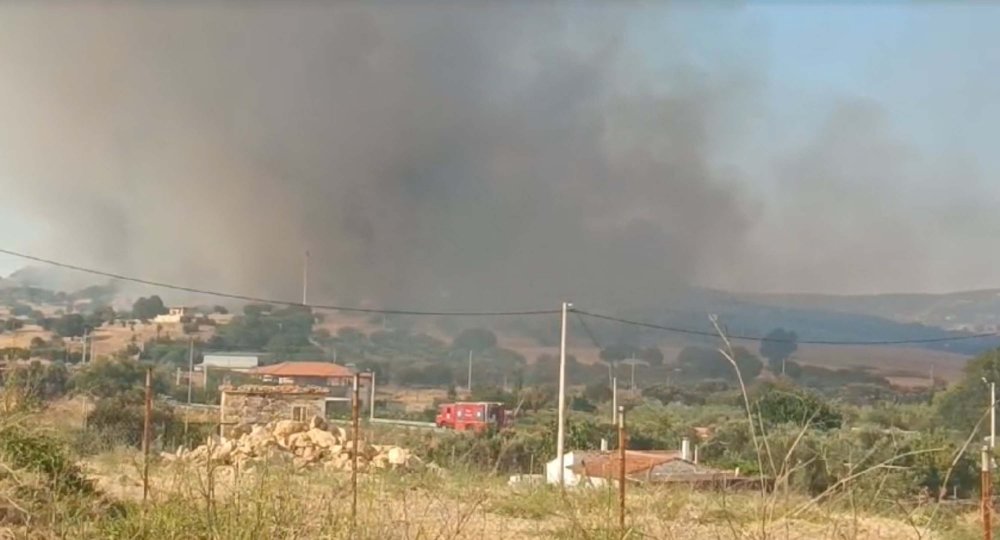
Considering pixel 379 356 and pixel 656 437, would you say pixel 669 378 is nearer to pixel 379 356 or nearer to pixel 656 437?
pixel 656 437

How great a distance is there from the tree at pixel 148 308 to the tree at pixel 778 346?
18.3 meters

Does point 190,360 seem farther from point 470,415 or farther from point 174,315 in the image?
point 174,315

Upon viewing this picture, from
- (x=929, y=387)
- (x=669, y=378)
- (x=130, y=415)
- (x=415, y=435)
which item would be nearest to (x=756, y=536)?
(x=415, y=435)

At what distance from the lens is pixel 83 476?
378 inches

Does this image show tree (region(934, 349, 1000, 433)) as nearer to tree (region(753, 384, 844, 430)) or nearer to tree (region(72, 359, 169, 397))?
tree (region(753, 384, 844, 430))

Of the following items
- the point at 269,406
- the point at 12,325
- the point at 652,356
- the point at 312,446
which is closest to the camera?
the point at 312,446

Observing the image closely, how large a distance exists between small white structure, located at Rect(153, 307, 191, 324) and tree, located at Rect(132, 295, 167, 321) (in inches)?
11.0

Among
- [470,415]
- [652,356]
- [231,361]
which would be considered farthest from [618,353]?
[231,361]

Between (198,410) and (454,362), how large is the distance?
48.6 feet

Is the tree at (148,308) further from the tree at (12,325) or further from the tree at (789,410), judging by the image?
the tree at (789,410)

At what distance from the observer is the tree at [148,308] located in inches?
1273

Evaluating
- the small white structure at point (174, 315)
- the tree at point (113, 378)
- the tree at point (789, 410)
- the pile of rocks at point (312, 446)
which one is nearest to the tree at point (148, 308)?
the small white structure at point (174, 315)

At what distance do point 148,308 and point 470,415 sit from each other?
1572 cm

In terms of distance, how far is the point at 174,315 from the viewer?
1278 inches
